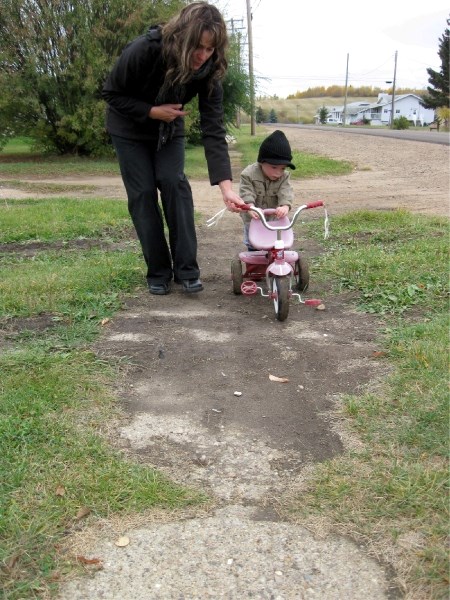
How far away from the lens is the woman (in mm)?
3656

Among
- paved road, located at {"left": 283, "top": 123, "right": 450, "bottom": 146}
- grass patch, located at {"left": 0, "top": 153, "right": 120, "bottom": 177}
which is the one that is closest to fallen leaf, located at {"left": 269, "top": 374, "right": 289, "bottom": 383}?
grass patch, located at {"left": 0, "top": 153, "right": 120, "bottom": 177}

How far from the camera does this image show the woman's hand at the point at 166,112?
3.96m

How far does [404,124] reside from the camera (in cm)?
6066

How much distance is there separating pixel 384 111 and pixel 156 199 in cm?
11221

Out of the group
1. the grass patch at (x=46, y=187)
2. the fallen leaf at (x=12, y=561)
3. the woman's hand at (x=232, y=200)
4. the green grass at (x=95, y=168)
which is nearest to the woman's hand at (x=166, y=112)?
the woman's hand at (x=232, y=200)

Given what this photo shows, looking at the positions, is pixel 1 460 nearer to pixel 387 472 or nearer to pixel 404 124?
pixel 387 472

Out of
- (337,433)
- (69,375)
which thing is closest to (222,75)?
(69,375)

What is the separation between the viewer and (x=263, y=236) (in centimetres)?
432

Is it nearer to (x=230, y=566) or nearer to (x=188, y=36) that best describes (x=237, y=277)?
(x=188, y=36)

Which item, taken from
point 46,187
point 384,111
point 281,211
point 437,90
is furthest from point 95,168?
point 384,111

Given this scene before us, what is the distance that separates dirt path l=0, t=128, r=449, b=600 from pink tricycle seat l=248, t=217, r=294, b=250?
39 cm

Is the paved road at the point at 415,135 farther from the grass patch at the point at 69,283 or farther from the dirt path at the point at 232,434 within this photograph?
the dirt path at the point at 232,434

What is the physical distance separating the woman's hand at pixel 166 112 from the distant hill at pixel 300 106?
368 ft

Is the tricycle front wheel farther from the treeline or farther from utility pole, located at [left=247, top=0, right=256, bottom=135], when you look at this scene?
the treeline
